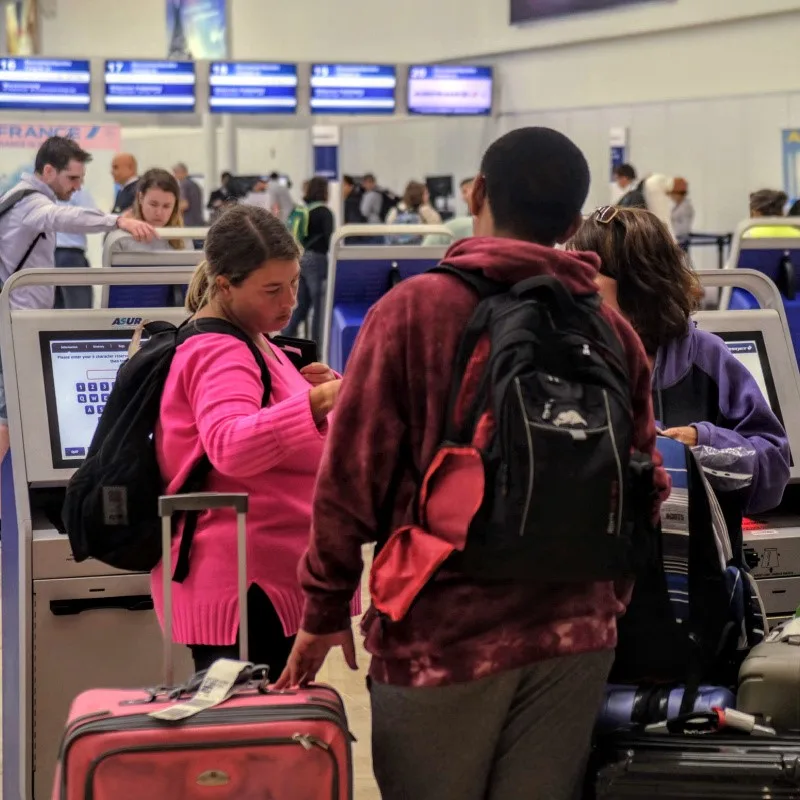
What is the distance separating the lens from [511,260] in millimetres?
1734

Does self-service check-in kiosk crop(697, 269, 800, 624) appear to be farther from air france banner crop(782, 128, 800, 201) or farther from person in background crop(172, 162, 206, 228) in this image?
person in background crop(172, 162, 206, 228)

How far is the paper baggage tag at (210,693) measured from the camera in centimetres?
183

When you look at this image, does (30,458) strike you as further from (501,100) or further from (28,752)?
(501,100)

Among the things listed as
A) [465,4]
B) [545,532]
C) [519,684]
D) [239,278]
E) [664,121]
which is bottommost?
[519,684]

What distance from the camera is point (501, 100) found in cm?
1706

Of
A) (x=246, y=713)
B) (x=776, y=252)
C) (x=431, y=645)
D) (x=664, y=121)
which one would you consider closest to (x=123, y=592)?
(x=246, y=713)

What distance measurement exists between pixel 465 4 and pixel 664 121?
3.85 m

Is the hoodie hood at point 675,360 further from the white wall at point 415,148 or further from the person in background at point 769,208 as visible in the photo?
the white wall at point 415,148

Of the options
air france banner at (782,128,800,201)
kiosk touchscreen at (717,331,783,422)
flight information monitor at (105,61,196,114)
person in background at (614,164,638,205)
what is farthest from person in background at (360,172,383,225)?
kiosk touchscreen at (717,331,783,422)

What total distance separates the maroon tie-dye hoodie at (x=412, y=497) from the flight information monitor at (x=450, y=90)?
14362 millimetres

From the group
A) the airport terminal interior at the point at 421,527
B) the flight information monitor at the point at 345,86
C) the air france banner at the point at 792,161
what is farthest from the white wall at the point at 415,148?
the airport terminal interior at the point at 421,527

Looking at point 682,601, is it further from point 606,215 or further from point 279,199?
point 279,199

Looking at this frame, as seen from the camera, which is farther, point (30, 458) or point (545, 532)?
point (30, 458)

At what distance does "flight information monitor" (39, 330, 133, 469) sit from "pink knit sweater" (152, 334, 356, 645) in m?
0.83
